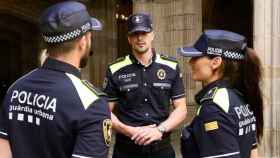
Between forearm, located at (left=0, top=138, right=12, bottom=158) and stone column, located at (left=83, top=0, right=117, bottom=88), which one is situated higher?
forearm, located at (left=0, top=138, right=12, bottom=158)

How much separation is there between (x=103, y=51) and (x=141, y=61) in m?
9.90

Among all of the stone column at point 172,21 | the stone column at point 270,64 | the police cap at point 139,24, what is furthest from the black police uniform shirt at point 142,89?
the stone column at point 172,21

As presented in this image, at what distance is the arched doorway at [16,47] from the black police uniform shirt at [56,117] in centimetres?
1411

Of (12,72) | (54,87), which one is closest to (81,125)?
(54,87)

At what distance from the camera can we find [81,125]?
2.21 metres

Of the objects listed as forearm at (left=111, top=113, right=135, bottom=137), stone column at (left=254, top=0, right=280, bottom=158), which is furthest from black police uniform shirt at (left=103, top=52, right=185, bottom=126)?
stone column at (left=254, top=0, right=280, bottom=158)

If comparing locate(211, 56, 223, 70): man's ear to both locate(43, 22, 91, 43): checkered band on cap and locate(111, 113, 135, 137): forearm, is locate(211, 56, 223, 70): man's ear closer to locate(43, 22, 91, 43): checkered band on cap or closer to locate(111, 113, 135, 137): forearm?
locate(43, 22, 91, 43): checkered band on cap

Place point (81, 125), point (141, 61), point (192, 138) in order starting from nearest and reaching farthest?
point (81, 125) → point (192, 138) → point (141, 61)

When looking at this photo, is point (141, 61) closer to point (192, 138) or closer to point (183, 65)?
point (192, 138)

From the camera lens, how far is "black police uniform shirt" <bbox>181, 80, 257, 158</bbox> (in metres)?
2.69

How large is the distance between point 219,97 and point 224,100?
0.03 metres

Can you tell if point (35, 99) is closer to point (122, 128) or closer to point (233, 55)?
point (233, 55)

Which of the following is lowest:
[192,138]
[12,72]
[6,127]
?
[12,72]

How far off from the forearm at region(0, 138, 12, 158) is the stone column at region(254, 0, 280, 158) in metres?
6.64
